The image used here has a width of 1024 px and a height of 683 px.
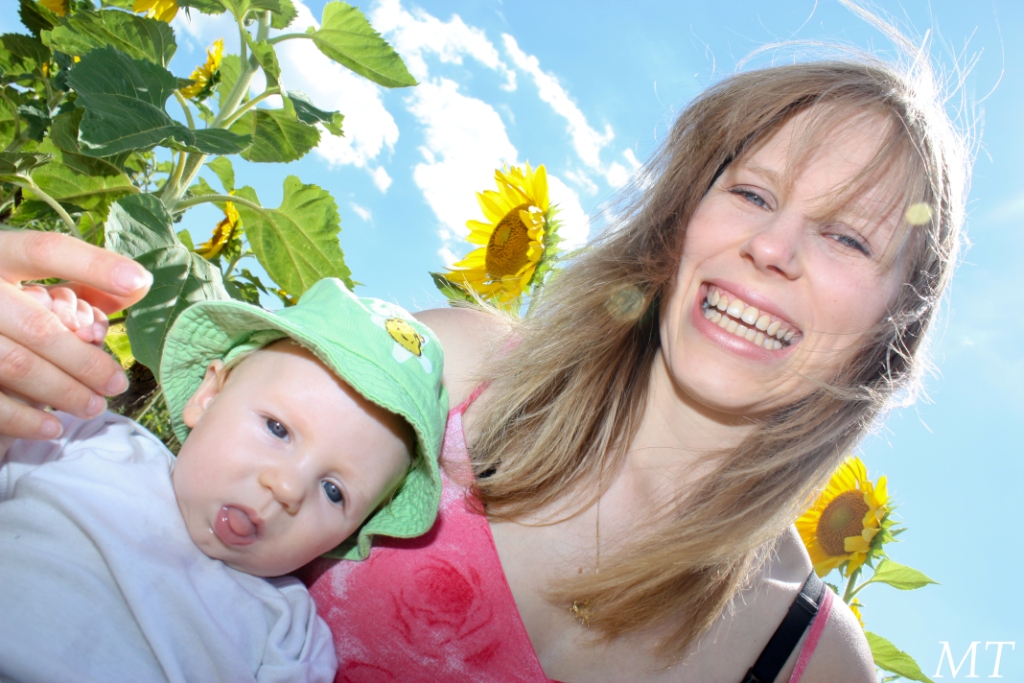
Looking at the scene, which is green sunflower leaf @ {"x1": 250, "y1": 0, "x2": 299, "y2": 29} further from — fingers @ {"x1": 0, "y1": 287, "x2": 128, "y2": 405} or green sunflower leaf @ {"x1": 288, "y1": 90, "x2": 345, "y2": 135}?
fingers @ {"x1": 0, "y1": 287, "x2": 128, "y2": 405}

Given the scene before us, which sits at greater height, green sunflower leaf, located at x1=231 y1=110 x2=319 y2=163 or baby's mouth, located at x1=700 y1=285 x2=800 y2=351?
baby's mouth, located at x1=700 y1=285 x2=800 y2=351

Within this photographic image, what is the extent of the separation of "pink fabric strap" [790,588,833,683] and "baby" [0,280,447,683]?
98 centimetres

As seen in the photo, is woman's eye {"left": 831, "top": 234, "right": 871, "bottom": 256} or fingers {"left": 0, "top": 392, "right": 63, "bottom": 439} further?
woman's eye {"left": 831, "top": 234, "right": 871, "bottom": 256}

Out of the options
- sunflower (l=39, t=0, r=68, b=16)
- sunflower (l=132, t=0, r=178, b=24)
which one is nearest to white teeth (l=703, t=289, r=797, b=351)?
sunflower (l=132, t=0, r=178, b=24)

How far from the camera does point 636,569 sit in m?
1.63

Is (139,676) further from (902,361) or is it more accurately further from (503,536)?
(902,361)

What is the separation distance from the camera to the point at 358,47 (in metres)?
1.58

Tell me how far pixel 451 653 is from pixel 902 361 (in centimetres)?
125

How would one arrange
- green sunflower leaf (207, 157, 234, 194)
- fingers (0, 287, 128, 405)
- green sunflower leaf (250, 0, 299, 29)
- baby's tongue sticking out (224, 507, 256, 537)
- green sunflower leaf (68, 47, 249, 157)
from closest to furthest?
fingers (0, 287, 128, 405) → baby's tongue sticking out (224, 507, 256, 537) → green sunflower leaf (68, 47, 249, 157) → green sunflower leaf (250, 0, 299, 29) → green sunflower leaf (207, 157, 234, 194)

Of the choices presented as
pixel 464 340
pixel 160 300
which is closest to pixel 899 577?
pixel 464 340

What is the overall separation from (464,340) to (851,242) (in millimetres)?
887

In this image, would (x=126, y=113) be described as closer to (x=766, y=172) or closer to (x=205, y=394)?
(x=205, y=394)

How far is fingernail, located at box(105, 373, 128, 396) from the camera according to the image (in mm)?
976

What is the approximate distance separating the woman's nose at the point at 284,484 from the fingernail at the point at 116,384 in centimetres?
24
